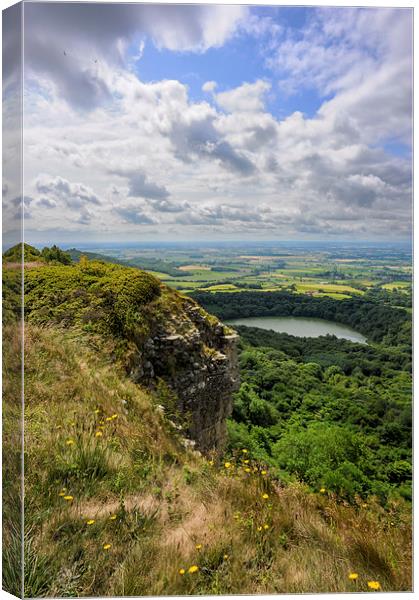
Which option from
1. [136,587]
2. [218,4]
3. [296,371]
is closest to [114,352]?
[136,587]

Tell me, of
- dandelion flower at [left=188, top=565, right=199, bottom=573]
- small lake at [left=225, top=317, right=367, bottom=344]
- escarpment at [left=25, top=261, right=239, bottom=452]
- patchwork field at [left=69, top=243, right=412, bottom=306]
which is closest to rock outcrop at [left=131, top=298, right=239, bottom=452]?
escarpment at [left=25, top=261, right=239, bottom=452]

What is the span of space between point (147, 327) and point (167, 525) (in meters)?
3.15

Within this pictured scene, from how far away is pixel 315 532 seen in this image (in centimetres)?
276

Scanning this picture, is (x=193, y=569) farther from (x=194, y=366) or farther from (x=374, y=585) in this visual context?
(x=194, y=366)

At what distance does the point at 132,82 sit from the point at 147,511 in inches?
159

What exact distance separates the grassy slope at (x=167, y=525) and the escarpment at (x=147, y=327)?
1.85 m

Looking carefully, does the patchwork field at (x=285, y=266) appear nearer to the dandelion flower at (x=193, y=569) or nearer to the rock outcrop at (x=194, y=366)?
the rock outcrop at (x=194, y=366)

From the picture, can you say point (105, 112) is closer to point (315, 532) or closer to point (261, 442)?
point (315, 532)

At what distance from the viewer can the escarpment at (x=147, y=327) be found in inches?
199

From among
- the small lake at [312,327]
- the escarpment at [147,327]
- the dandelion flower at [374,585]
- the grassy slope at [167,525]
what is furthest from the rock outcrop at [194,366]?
the small lake at [312,327]

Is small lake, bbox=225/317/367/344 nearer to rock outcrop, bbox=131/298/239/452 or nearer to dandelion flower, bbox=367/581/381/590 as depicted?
rock outcrop, bbox=131/298/239/452

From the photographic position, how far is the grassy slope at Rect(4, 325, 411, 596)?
8.18ft

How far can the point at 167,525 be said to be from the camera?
106 inches

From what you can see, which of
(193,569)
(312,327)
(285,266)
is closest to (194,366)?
(285,266)
